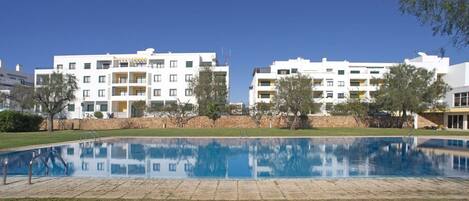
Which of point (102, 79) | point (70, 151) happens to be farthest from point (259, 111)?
point (70, 151)

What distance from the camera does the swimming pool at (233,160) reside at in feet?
46.1

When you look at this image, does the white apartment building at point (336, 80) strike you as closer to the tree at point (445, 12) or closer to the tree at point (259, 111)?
the tree at point (259, 111)

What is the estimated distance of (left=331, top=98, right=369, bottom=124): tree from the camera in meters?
45.4

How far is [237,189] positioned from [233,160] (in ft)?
30.8

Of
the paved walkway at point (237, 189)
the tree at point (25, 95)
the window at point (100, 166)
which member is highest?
the tree at point (25, 95)

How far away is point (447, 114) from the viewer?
4834cm

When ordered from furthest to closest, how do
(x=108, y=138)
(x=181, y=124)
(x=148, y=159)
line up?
(x=181, y=124) → (x=108, y=138) → (x=148, y=159)

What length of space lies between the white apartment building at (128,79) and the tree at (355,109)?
1706 cm

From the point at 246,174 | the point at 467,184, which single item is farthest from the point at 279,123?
the point at 467,184

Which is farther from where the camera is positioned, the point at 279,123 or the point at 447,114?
the point at 447,114

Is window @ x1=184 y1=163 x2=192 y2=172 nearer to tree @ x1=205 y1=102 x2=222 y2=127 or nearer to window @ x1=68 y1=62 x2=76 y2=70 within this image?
tree @ x1=205 y1=102 x2=222 y2=127

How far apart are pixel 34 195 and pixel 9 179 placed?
2.96 m

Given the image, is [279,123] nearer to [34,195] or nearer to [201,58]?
[201,58]

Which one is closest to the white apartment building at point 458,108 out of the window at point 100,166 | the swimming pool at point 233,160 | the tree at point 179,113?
the swimming pool at point 233,160
